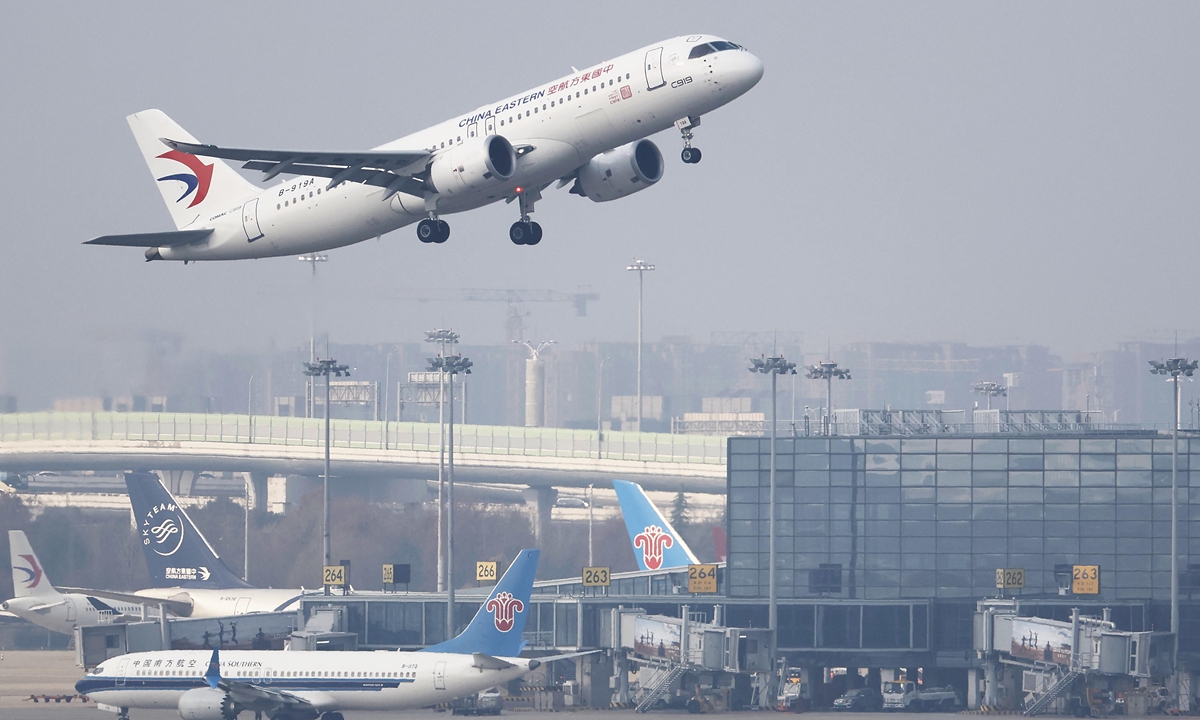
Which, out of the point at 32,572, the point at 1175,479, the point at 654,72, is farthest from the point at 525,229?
the point at 32,572

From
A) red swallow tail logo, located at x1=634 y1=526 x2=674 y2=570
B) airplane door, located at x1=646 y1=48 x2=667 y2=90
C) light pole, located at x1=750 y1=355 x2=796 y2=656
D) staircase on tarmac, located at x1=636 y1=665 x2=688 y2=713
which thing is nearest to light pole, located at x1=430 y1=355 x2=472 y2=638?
staircase on tarmac, located at x1=636 y1=665 x2=688 y2=713

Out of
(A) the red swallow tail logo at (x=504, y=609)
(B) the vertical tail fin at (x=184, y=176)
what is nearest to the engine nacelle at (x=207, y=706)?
(A) the red swallow tail logo at (x=504, y=609)

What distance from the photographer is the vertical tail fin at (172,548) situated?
3455 inches

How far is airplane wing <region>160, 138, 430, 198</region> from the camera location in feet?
174

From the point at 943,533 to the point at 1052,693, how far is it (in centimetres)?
1354

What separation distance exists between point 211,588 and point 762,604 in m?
27.5

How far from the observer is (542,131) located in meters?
53.2

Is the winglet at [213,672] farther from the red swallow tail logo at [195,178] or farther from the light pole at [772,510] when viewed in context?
the light pole at [772,510]

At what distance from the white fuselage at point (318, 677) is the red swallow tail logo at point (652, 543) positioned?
34.1 meters

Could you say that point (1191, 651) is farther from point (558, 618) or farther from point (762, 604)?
point (558, 618)

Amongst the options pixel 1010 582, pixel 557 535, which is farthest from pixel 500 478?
pixel 1010 582

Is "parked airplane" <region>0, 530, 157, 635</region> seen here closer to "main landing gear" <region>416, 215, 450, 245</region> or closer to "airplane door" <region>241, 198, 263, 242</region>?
"airplane door" <region>241, 198, 263, 242</region>

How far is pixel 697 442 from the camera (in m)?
169

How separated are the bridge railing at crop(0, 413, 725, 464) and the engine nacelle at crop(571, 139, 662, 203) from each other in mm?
109895
